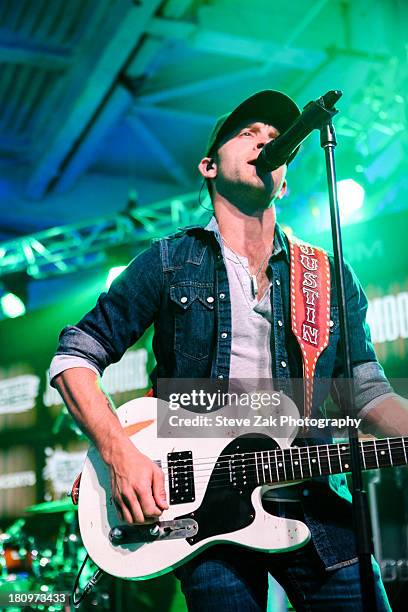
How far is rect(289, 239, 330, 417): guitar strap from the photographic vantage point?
2.37 m

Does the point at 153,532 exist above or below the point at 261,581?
above

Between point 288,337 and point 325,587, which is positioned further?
point 288,337

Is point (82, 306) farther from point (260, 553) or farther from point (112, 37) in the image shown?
point (260, 553)

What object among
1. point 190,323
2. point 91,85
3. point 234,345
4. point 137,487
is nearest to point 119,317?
point 190,323

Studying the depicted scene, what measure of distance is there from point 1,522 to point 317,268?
7.28 meters

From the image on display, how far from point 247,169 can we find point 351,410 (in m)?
1.00

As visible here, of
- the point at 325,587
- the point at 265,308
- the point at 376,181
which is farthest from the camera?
the point at 376,181

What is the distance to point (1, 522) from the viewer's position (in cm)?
870

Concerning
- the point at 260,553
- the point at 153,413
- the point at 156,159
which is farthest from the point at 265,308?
the point at 156,159

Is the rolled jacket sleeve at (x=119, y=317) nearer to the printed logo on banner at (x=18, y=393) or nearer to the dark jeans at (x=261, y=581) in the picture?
the dark jeans at (x=261, y=581)

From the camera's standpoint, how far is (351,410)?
199 cm

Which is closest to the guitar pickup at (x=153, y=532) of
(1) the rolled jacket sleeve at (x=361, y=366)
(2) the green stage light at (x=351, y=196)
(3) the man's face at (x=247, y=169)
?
(1) the rolled jacket sleeve at (x=361, y=366)

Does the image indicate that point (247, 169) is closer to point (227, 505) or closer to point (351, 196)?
point (227, 505)

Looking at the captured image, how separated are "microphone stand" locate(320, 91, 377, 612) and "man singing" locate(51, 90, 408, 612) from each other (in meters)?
0.30
